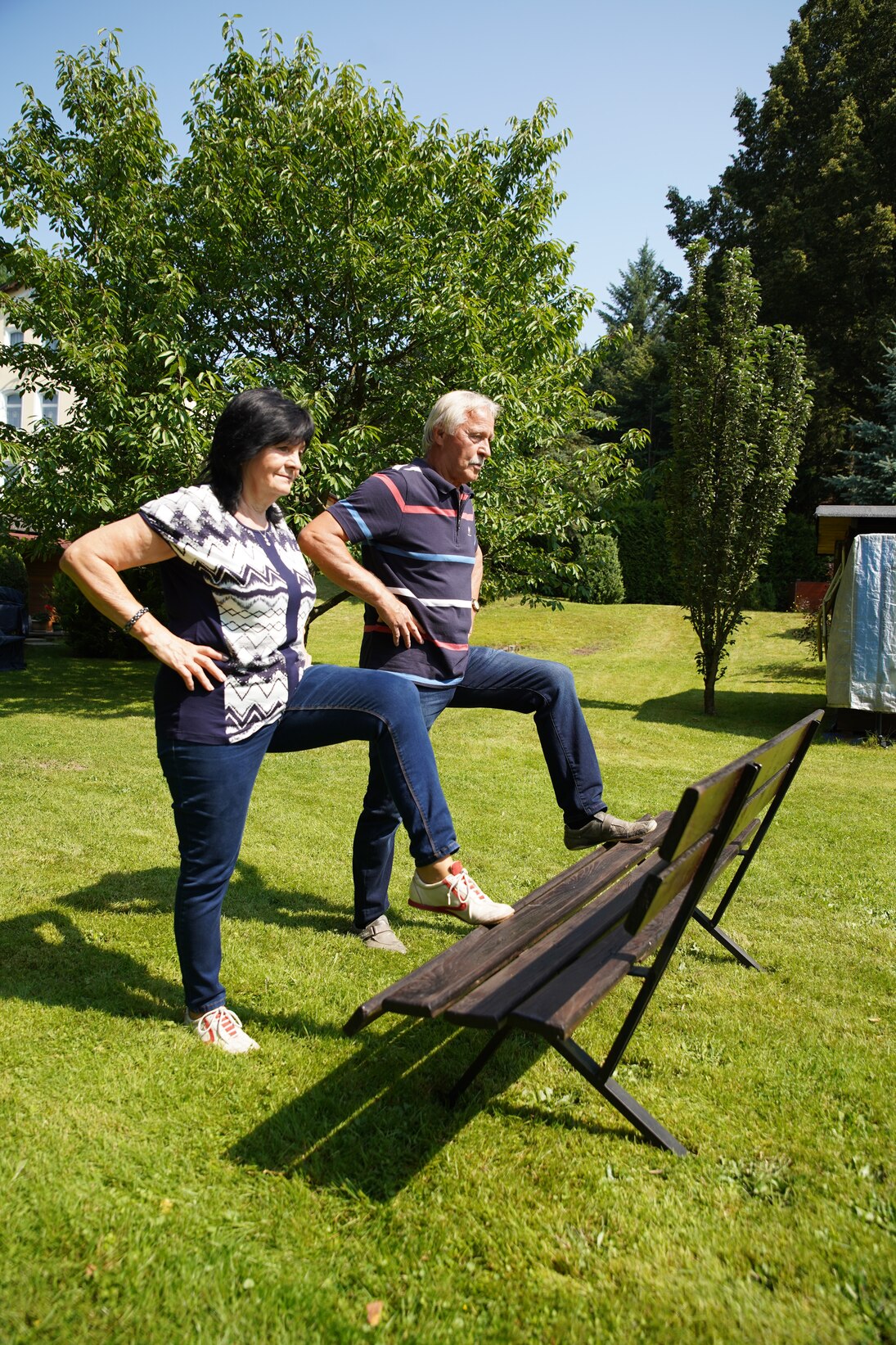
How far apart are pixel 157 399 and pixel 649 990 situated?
379 inches

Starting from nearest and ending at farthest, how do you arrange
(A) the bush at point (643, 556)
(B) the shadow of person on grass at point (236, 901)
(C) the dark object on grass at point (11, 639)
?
1. (B) the shadow of person on grass at point (236, 901)
2. (C) the dark object on grass at point (11, 639)
3. (A) the bush at point (643, 556)

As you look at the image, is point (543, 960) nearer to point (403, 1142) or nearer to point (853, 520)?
point (403, 1142)

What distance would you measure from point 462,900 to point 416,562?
1.32 meters

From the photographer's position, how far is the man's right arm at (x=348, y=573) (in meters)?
3.62

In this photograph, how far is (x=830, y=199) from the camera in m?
30.8

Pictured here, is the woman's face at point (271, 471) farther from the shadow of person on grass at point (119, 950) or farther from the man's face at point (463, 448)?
the shadow of person on grass at point (119, 950)

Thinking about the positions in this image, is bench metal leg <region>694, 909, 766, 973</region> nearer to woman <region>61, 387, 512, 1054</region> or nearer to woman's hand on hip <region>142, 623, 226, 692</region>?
woman <region>61, 387, 512, 1054</region>

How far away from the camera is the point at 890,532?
1189cm

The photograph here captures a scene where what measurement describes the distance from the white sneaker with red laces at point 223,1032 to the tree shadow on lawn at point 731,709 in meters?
10.2

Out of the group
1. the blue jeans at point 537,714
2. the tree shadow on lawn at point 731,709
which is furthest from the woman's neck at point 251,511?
the tree shadow on lawn at point 731,709

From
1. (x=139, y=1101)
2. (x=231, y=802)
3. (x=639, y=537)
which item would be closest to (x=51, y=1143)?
(x=139, y=1101)

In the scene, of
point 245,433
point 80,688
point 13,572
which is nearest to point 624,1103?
point 245,433

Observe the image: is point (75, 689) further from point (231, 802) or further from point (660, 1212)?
point (660, 1212)

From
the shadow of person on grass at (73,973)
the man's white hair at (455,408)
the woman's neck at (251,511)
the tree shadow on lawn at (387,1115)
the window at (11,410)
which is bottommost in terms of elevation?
the shadow of person on grass at (73,973)
